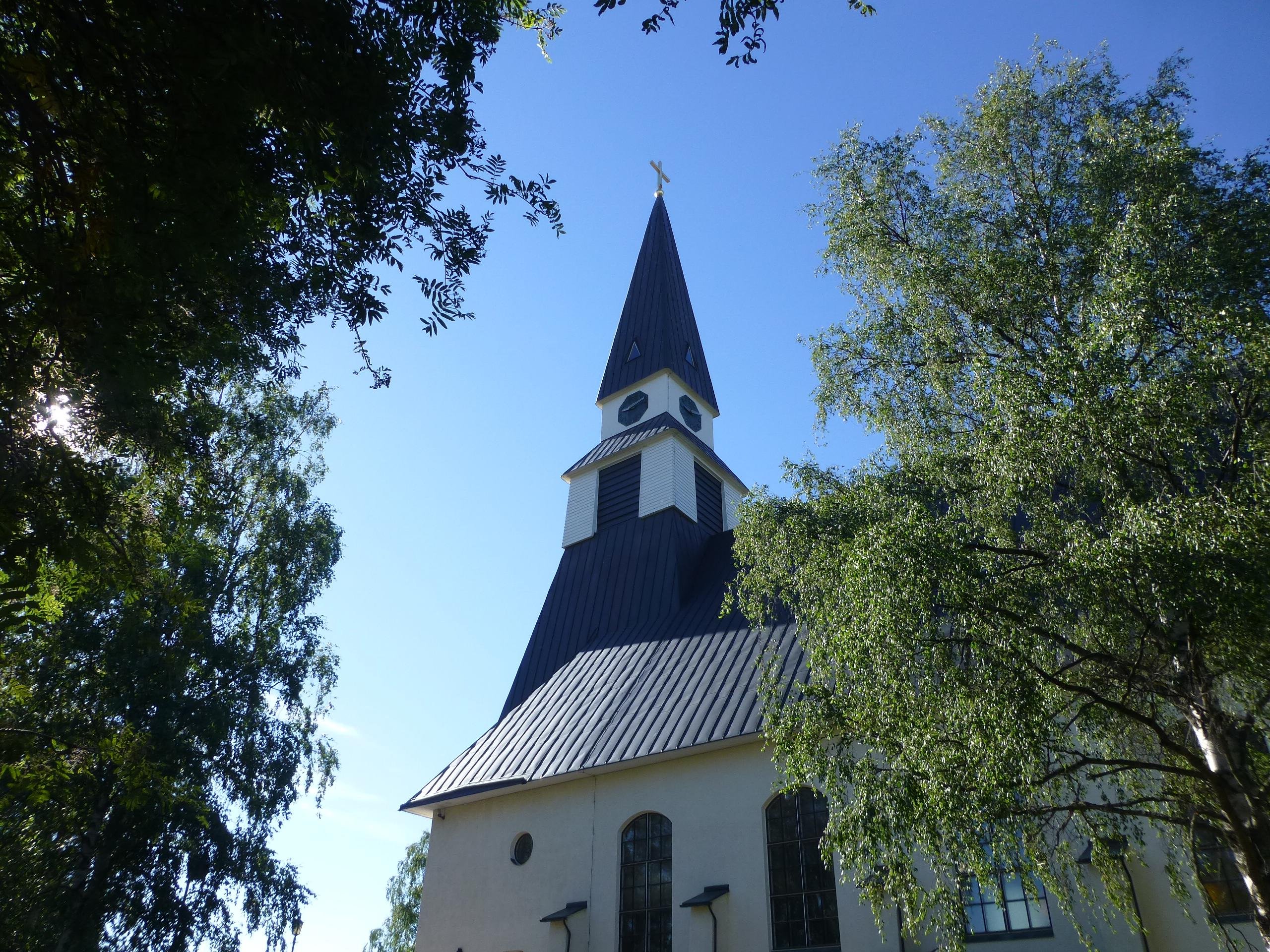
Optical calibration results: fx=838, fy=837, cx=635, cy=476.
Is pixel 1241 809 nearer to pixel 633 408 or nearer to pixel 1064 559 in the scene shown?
pixel 1064 559

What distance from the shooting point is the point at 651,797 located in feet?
45.2

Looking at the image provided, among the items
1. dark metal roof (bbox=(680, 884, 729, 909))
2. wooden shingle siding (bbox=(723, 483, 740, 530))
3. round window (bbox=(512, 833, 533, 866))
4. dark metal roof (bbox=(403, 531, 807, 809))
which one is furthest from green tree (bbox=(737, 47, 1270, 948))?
wooden shingle siding (bbox=(723, 483, 740, 530))

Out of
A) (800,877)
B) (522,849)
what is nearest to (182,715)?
(522,849)

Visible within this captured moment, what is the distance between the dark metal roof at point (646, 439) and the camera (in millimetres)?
21984

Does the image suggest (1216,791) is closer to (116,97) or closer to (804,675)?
(804,675)

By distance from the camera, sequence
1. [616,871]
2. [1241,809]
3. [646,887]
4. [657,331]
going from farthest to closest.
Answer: [657,331] < [616,871] < [646,887] < [1241,809]

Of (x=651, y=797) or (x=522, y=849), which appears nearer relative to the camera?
(x=651, y=797)

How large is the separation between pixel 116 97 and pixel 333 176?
3.48ft

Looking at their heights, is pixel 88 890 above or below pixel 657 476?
below

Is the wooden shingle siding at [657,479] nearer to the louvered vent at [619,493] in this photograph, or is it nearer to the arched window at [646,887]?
the louvered vent at [619,493]

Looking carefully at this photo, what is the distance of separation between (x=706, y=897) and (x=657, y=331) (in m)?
17.0

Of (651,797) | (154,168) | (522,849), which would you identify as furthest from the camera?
(522,849)

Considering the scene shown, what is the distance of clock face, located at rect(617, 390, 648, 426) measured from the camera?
24266 millimetres

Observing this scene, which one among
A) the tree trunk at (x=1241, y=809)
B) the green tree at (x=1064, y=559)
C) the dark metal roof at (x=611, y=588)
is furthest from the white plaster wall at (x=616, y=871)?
the tree trunk at (x=1241, y=809)
